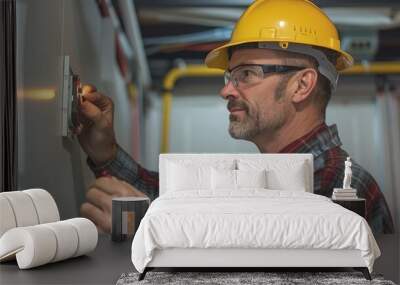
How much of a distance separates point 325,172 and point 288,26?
1392 millimetres

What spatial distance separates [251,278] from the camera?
383 centimetres

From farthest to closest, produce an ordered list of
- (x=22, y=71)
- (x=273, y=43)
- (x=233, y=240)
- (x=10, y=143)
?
(x=273, y=43), (x=22, y=71), (x=10, y=143), (x=233, y=240)

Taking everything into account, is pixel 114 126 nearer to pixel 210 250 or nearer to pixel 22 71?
pixel 22 71

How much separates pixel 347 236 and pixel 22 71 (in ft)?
10.3

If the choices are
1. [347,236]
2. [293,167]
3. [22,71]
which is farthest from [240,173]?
[22,71]

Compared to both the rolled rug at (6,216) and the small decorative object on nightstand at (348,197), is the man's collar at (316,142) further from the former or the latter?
the rolled rug at (6,216)

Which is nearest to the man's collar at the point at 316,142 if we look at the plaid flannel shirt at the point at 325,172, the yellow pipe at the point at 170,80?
the plaid flannel shirt at the point at 325,172

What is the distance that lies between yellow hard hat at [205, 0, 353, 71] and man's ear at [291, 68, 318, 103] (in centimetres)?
26

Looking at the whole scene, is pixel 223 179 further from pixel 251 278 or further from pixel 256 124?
pixel 251 278

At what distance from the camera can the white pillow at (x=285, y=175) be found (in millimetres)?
5438

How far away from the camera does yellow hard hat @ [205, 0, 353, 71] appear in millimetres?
5742

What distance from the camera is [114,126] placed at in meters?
6.11

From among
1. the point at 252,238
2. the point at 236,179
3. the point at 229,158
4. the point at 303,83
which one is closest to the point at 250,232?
the point at 252,238

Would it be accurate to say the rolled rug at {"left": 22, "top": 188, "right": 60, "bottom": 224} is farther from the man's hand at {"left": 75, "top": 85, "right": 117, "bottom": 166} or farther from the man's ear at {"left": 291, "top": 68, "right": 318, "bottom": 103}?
the man's ear at {"left": 291, "top": 68, "right": 318, "bottom": 103}
